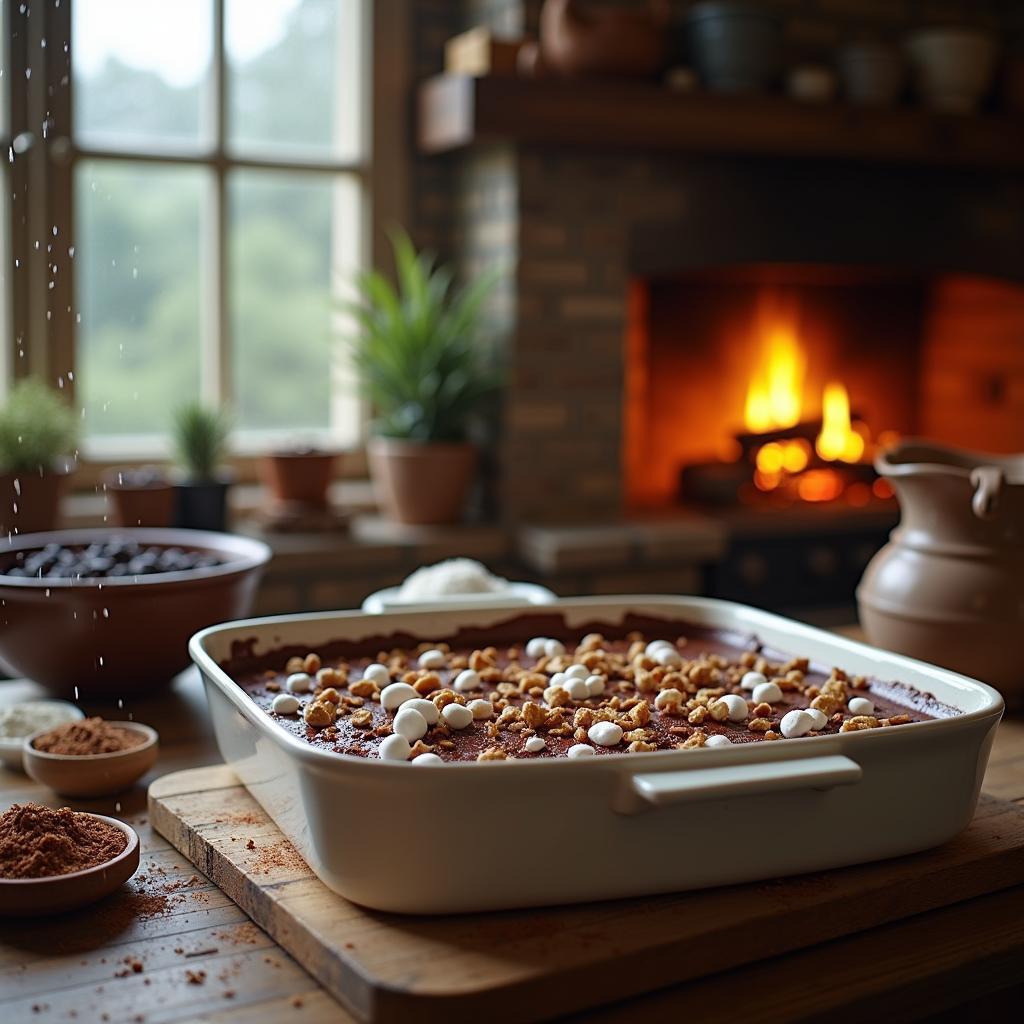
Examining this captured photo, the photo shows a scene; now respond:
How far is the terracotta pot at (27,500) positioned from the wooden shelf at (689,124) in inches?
47.7

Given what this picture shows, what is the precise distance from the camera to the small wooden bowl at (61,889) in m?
0.97

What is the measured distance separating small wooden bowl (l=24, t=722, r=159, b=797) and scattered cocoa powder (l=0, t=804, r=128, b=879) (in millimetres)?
159

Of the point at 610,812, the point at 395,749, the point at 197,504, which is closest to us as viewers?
the point at 610,812

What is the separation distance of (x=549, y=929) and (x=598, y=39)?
2526mm

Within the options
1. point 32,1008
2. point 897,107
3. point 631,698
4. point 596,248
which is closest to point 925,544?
point 631,698

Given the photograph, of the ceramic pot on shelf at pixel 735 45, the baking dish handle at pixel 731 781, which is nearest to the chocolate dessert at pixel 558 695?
→ the baking dish handle at pixel 731 781

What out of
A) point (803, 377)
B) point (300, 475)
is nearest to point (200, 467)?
point (300, 475)

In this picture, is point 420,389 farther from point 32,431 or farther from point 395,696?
point 395,696

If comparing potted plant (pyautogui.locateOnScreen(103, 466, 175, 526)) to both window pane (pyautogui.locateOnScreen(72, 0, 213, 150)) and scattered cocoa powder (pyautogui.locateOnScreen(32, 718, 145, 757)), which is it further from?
scattered cocoa powder (pyautogui.locateOnScreen(32, 718, 145, 757))

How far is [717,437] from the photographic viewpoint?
12.6ft

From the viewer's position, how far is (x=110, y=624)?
1.46m

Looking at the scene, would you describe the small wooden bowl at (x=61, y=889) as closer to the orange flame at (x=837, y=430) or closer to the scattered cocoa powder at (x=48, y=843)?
the scattered cocoa powder at (x=48, y=843)

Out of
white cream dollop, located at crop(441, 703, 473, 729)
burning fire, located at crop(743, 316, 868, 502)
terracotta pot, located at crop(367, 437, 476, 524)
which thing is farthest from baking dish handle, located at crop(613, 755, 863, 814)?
burning fire, located at crop(743, 316, 868, 502)

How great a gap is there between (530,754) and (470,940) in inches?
6.8
